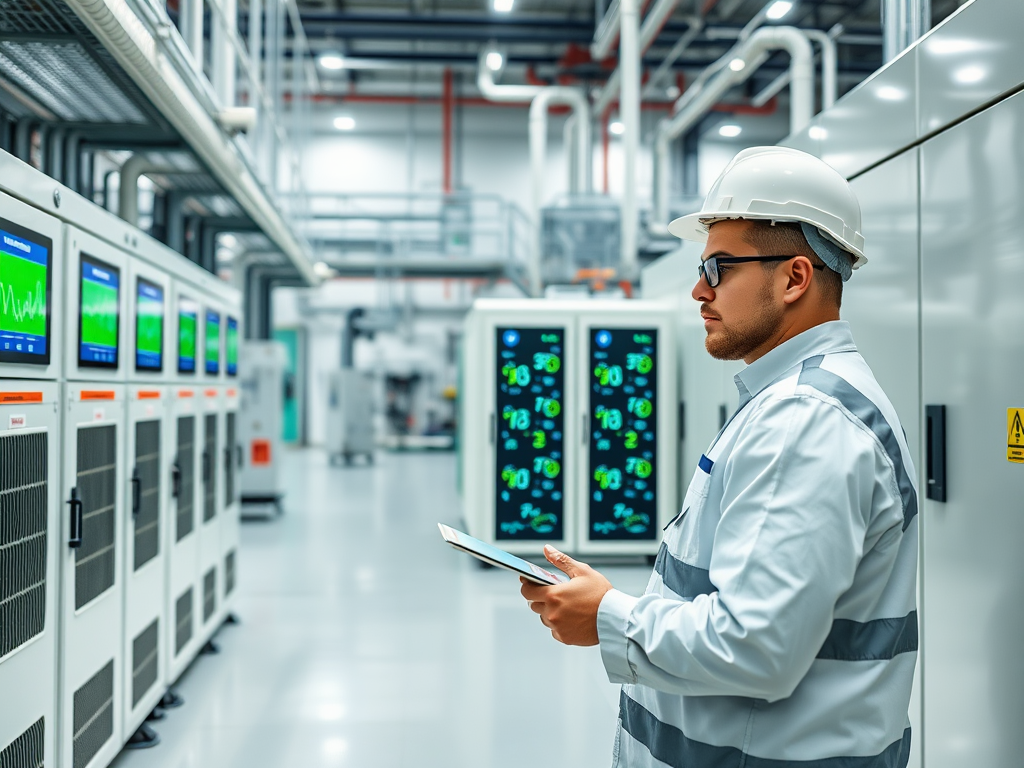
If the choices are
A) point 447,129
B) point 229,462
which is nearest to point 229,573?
point 229,462

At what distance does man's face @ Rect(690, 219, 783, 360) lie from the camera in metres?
1.40

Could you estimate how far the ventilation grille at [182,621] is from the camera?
160 inches

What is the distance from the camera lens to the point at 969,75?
232 centimetres

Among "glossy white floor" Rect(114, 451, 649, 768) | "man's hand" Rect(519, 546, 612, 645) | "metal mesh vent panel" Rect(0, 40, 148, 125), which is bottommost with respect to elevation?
"glossy white floor" Rect(114, 451, 649, 768)

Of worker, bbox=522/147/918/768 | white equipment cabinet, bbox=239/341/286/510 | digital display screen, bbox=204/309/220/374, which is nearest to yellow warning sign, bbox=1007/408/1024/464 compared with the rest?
worker, bbox=522/147/918/768

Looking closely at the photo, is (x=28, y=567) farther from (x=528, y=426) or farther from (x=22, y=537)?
(x=528, y=426)

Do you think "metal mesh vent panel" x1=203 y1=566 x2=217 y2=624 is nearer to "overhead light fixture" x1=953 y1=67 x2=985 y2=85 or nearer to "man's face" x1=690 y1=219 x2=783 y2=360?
"man's face" x1=690 y1=219 x2=783 y2=360

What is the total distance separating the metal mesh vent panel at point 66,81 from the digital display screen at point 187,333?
0.92m

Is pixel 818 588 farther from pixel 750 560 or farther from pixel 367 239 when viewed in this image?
pixel 367 239

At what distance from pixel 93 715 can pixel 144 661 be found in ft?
2.11

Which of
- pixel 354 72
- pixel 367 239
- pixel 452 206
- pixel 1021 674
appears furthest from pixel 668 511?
pixel 354 72

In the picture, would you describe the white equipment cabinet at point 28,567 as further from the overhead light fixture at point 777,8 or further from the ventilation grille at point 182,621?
the overhead light fixture at point 777,8

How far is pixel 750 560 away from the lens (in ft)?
3.84

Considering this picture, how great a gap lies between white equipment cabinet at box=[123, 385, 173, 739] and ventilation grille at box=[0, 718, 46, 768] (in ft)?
2.70
